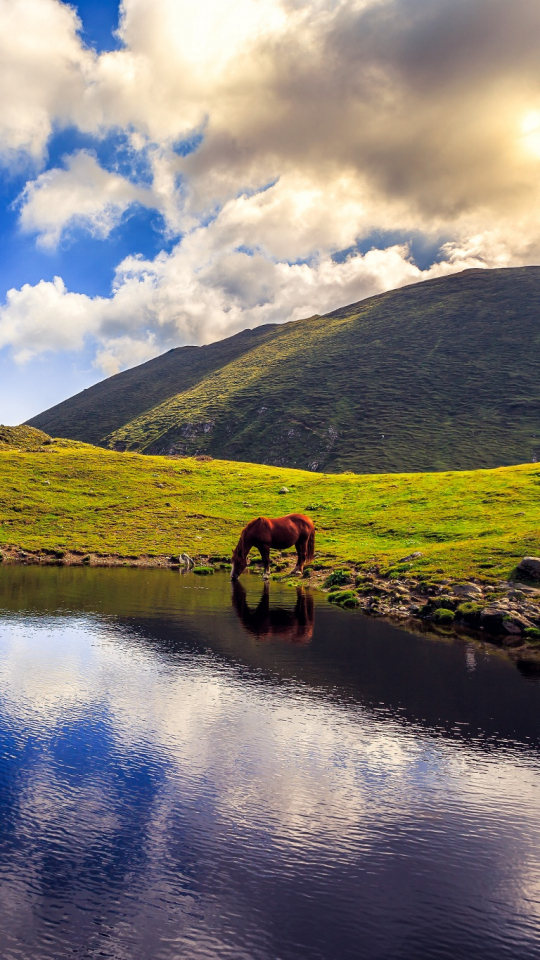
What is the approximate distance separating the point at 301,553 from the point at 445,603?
57.5 ft

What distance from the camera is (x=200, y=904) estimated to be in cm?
825

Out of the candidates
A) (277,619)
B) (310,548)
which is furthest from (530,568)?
(310,548)

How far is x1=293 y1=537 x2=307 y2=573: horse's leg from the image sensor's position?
45.6 metres

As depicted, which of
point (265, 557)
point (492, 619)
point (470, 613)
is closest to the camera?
point (492, 619)

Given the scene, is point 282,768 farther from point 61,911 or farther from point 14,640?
point 14,640

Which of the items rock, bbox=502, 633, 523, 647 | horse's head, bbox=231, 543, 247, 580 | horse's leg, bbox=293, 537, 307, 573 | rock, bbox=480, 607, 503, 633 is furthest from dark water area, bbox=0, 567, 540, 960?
horse's leg, bbox=293, 537, 307, 573

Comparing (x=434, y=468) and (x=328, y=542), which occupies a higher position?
(x=434, y=468)

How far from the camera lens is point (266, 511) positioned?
66.4 m

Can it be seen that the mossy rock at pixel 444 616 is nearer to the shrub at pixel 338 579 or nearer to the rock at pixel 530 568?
the rock at pixel 530 568

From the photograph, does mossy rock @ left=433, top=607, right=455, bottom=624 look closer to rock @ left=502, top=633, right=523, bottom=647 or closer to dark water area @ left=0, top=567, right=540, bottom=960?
rock @ left=502, top=633, right=523, bottom=647

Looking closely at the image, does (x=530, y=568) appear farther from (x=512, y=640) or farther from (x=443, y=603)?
(x=512, y=640)

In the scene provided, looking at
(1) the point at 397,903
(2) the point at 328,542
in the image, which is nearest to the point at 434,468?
(2) the point at 328,542

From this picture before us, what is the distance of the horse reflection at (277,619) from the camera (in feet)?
83.0

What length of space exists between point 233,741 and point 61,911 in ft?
20.5
